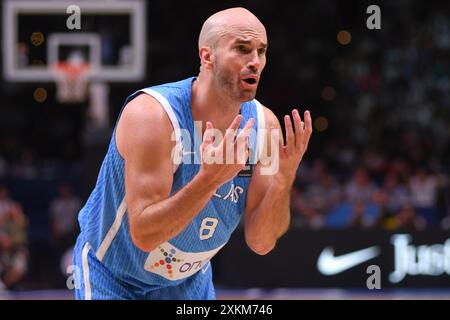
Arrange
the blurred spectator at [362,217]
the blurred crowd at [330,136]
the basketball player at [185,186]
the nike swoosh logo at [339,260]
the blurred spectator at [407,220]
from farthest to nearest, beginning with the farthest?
the blurred crowd at [330,136]
the blurred spectator at [362,217]
the blurred spectator at [407,220]
the nike swoosh logo at [339,260]
the basketball player at [185,186]

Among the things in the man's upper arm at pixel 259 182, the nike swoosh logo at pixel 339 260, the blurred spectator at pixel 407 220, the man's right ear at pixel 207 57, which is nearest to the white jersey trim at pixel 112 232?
the man's upper arm at pixel 259 182

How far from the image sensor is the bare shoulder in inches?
136

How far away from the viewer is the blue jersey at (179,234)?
144 inches

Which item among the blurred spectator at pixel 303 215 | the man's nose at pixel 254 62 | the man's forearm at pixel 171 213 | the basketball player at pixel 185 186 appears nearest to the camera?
the man's forearm at pixel 171 213

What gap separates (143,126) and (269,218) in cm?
79

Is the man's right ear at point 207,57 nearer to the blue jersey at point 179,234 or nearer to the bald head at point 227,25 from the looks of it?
the bald head at point 227,25

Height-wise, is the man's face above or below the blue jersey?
above

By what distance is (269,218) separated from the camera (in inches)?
152

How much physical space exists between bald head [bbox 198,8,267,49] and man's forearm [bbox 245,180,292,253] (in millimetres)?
698

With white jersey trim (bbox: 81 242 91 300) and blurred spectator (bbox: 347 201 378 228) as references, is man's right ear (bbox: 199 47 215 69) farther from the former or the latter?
blurred spectator (bbox: 347 201 378 228)

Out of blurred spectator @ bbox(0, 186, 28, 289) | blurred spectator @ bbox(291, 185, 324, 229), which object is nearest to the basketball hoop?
blurred spectator @ bbox(0, 186, 28, 289)

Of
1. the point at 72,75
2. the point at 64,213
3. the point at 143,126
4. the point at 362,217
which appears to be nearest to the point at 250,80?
the point at 143,126

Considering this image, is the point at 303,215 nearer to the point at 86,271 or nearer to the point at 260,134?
the point at 260,134
